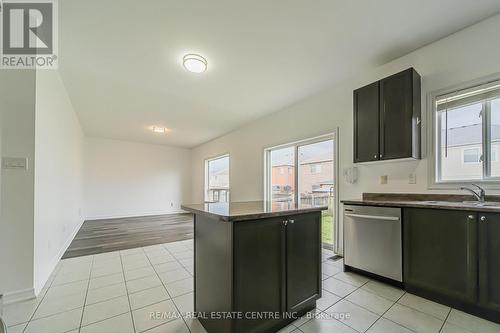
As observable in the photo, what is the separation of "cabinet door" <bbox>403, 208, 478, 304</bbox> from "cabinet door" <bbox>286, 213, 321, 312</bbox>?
1033 millimetres

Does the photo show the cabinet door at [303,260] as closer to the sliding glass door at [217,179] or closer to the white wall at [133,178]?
the sliding glass door at [217,179]

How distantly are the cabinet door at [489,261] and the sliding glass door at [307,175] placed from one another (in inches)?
66.5

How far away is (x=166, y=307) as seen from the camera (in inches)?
76.4

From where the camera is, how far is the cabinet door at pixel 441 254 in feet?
5.83

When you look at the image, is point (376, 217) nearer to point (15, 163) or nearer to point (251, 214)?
point (251, 214)

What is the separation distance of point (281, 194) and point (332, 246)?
1.49 m

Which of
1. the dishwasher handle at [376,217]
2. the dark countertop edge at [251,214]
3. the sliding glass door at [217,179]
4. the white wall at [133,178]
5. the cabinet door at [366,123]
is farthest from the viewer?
the white wall at [133,178]

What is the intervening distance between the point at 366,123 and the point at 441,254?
158 cm

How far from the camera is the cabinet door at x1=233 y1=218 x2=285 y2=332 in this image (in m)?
1.38

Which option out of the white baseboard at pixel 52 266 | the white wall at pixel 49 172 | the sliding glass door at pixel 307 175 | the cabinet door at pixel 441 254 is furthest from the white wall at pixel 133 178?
the cabinet door at pixel 441 254

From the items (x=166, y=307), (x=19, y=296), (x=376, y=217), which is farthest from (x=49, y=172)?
(x=376, y=217)

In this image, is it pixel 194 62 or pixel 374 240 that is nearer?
pixel 374 240

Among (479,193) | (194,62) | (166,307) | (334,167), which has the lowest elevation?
(166,307)

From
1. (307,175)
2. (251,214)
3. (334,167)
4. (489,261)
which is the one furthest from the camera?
(307,175)
